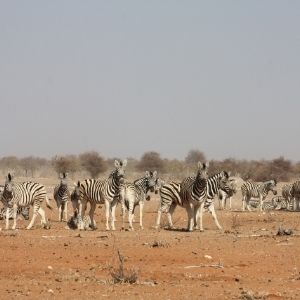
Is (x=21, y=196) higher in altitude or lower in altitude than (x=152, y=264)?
higher

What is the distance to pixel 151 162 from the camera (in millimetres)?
76438

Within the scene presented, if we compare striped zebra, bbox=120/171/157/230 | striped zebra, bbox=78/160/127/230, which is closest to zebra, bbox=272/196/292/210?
striped zebra, bbox=120/171/157/230

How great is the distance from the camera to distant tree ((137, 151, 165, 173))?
246ft

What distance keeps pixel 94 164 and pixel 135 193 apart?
44.6m

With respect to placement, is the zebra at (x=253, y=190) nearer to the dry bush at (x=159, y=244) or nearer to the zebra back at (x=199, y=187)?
the zebra back at (x=199, y=187)

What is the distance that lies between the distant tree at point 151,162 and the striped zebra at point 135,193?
47944mm

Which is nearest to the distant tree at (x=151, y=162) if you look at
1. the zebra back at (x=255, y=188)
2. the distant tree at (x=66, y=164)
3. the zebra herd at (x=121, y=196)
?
the distant tree at (x=66, y=164)

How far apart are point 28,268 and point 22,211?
1414 centimetres

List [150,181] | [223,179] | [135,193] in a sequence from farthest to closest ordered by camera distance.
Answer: [150,181], [135,193], [223,179]

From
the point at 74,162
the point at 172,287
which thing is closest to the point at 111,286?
the point at 172,287

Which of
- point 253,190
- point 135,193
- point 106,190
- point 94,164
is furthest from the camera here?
point 94,164

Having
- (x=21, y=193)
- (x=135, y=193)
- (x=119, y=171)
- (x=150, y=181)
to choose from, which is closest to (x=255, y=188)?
(x=150, y=181)

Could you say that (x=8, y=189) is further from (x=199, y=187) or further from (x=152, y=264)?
(x=152, y=264)

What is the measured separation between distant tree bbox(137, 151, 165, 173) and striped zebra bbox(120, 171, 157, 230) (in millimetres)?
47944
